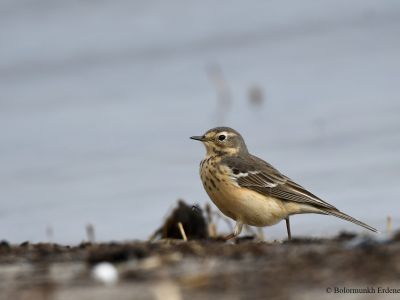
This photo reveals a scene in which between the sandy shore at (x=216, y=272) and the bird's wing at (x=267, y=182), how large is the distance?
440 centimetres

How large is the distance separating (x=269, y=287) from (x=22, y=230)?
9.12m

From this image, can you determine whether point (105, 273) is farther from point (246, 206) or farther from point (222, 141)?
point (222, 141)

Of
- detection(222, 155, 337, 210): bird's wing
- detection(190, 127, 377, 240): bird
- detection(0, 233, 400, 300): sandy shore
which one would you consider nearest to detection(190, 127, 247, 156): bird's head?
detection(190, 127, 377, 240): bird

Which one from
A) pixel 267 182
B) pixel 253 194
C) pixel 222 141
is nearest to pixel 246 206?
pixel 253 194

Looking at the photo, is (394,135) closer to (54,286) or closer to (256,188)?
(256,188)

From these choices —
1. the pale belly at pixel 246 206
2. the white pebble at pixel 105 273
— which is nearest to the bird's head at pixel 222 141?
the pale belly at pixel 246 206

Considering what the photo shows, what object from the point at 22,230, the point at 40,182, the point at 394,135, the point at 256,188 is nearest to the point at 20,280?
the point at 256,188

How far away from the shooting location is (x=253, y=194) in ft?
45.8

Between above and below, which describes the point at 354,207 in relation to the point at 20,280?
above

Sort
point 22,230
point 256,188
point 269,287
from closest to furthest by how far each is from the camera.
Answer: point 269,287 → point 256,188 → point 22,230

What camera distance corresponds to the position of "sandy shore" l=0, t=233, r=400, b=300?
7.53 metres

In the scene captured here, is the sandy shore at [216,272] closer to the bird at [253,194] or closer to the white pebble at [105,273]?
the white pebble at [105,273]

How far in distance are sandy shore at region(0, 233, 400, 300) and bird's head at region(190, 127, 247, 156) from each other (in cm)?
552

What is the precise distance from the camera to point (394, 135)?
18.2 m
